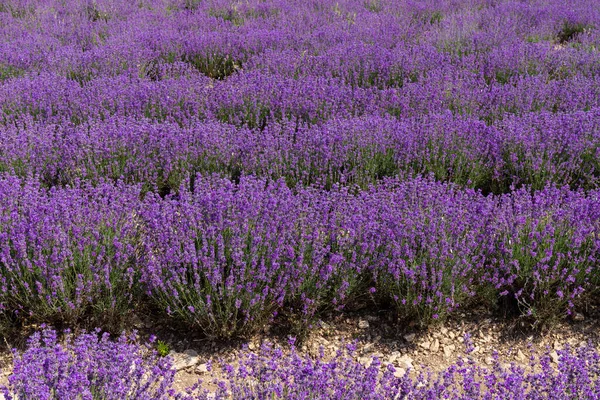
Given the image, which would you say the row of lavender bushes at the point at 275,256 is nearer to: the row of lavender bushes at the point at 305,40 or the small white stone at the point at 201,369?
the small white stone at the point at 201,369

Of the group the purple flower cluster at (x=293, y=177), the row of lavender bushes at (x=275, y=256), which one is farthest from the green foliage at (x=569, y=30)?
the row of lavender bushes at (x=275, y=256)

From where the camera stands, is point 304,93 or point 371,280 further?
point 304,93

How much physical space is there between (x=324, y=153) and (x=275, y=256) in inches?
54.5

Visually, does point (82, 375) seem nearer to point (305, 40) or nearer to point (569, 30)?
point (305, 40)

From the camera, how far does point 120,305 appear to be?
114 inches

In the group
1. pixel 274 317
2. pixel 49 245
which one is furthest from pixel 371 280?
A: pixel 49 245

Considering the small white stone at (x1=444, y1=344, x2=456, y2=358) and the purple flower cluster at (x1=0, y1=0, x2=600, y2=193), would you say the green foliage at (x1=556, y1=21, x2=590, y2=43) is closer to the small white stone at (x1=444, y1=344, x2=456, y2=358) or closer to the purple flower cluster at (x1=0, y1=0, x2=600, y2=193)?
the purple flower cluster at (x1=0, y1=0, x2=600, y2=193)

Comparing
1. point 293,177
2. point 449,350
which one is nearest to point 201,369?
point 449,350

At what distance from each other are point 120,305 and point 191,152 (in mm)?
1552

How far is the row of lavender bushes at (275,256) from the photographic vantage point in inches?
110

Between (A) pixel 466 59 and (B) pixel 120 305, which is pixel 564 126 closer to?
(A) pixel 466 59

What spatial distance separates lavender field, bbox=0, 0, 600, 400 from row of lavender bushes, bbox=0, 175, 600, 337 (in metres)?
0.02

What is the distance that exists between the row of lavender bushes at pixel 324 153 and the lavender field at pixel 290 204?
0.9 inches

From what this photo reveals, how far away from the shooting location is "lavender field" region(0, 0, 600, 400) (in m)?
2.35
